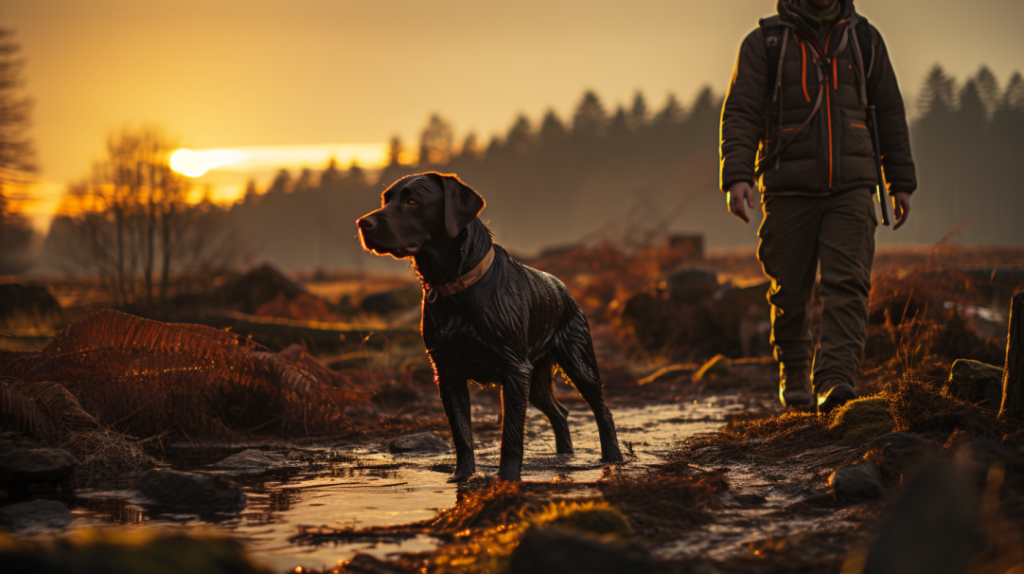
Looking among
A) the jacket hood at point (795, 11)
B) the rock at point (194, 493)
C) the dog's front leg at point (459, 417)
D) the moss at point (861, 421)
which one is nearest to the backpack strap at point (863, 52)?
the jacket hood at point (795, 11)

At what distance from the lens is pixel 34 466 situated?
439 cm

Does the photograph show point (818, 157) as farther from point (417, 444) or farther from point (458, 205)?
point (417, 444)

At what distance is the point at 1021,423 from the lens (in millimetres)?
4109

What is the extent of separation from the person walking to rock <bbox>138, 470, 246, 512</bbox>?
3.99 meters

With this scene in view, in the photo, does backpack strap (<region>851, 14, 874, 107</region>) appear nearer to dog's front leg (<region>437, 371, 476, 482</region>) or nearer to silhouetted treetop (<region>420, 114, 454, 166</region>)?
dog's front leg (<region>437, 371, 476, 482</region>)

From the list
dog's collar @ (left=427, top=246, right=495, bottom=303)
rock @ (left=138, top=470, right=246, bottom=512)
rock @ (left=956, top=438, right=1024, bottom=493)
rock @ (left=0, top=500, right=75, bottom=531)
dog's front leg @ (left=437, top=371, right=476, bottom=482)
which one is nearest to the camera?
rock @ (left=956, top=438, right=1024, bottom=493)

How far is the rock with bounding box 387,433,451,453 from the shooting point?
6.01m

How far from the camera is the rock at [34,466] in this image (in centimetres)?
431

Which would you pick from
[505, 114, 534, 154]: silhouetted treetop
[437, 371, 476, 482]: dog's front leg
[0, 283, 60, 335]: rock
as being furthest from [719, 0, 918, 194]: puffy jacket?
[505, 114, 534, 154]: silhouetted treetop

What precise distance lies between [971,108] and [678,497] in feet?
326

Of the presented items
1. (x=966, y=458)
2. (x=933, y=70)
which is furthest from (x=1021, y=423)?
(x=933, y=70)

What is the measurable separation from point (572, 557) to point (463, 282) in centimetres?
237

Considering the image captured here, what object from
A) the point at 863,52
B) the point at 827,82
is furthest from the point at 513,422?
the point at 863,52

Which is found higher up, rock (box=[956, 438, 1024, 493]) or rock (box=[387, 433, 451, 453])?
rock (box=[956, 438, 1024, 493])
